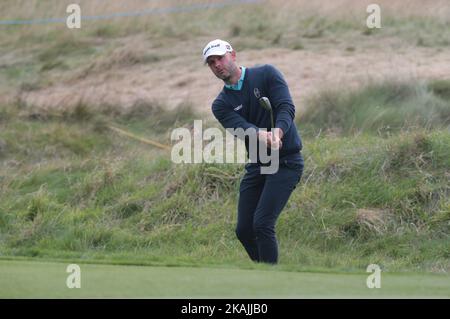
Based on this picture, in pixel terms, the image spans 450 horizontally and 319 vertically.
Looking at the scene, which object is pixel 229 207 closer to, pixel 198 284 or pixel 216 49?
pixel 216 49

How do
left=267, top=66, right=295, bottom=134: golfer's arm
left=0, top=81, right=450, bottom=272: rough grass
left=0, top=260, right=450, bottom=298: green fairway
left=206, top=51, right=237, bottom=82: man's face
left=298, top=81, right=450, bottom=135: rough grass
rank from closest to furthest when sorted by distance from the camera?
left=0, top=260, right=450, bottom=298: green fairway → left=267, top=66, right=295, bottom=134: golfer's arm → left=206, top=51, right=237, bottom=82: man's face → left=0, top=81, right=450, bottom=272: rough grass → left=298, top=81, right=450, bottom=135: rough grass

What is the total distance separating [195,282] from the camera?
821 cm

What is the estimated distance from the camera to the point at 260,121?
9.28m

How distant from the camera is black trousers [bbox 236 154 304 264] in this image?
30.0 feet

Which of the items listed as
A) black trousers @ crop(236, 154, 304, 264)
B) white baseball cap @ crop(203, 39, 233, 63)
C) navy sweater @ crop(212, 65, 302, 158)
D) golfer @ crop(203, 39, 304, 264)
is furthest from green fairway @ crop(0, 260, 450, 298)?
white baseball cap @ crop(203, 39, 233, 63)

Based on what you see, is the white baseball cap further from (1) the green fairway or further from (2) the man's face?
(1) the green fairway

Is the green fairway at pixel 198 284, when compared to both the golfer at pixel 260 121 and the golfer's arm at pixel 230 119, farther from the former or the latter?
the golfer's arm at pixel 230 119

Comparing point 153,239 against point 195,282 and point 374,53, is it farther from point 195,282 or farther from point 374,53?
point 374,53

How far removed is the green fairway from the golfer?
0.53 metres

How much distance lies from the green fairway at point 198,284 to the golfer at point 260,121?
0.53 metres

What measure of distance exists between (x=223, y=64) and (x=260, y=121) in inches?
23.6

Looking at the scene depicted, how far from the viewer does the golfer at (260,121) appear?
29.9 feet

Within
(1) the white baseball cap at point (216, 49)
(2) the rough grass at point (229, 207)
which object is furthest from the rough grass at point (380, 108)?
(1) the white baseball cap at point (216, 49)
